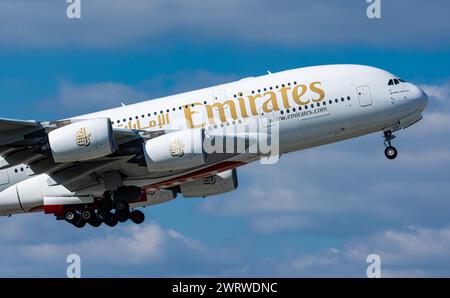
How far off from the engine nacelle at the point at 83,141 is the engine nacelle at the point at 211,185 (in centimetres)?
1040

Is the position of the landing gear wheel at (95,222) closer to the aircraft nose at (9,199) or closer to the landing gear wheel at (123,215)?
the landing gear wheel at (123,215)

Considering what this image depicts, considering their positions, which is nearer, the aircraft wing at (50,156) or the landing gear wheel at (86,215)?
the aircraft wing at (50,156)

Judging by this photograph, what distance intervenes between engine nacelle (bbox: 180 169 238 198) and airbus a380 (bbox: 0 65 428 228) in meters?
3.98

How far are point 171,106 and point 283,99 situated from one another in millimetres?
5809

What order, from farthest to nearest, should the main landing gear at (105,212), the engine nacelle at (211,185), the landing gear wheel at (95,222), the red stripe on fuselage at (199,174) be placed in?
the engine nacelle at (211,185) < the landing gear wheel at (95,222) < the main landing gear at (105,212) < the red stripe on fuselage at (199,174)

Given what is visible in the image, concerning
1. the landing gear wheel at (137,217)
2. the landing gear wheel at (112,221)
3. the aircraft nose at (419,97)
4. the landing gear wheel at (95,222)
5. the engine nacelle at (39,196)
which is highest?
the aircraft nose at (419,97)

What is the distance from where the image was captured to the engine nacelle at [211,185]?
59344 mm

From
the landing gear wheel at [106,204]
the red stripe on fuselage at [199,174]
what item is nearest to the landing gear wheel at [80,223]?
the landing gear wheel at [106,204]

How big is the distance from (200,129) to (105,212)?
8.06 m

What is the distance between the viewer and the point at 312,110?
52.3m

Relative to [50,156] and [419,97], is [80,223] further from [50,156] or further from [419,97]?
[419,97]

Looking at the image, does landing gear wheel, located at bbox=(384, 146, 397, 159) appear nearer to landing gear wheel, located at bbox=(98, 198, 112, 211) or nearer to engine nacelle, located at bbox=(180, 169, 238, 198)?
engine nacelle, located at bbox=(180, 169, 238, 198)

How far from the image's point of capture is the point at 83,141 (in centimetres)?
4959

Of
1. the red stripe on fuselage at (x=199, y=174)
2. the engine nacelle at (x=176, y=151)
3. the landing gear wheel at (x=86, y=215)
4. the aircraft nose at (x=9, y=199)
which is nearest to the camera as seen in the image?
the engine nacelle at (x=176, y=151)
